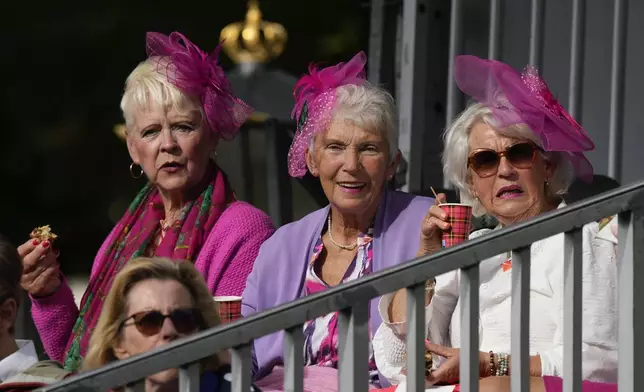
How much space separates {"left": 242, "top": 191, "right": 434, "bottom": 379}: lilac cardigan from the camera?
4.54m

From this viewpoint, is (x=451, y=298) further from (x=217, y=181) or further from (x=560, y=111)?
(x=217, y=181)

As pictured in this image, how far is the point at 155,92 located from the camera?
501 cm

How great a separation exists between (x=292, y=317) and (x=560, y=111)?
1.62m

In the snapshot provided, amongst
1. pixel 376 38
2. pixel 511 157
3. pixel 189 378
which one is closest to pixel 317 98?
pixel 511 157

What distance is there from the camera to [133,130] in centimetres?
512

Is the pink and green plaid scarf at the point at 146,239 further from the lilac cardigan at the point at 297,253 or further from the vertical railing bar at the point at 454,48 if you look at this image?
the vertical railing bar at the point at 454,48

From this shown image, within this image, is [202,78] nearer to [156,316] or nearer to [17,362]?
[17,362]

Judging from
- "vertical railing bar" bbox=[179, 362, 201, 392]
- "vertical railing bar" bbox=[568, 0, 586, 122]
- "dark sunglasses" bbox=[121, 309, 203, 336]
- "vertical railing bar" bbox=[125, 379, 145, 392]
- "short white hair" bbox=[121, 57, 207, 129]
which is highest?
"vertical railing bar" bbox=[568, 0, 586, 122]

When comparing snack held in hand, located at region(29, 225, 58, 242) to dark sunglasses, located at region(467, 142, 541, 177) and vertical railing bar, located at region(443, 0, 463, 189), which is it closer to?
dark sunglasses, located at region(467, 142, 541, 177)

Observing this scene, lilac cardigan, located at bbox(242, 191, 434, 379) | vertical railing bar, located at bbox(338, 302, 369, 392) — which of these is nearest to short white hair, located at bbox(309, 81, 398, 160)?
lilac cardigan, located at bbox(242, 191, 434, 379)

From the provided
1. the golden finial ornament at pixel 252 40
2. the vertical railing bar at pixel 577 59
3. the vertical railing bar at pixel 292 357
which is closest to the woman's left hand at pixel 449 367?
the vertical railing bar at pixel 292 357

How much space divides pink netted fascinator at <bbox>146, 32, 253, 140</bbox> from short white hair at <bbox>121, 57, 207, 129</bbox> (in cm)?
2

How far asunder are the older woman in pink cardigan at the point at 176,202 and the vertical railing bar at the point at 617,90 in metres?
1.35

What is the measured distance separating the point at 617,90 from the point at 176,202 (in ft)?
5.67
